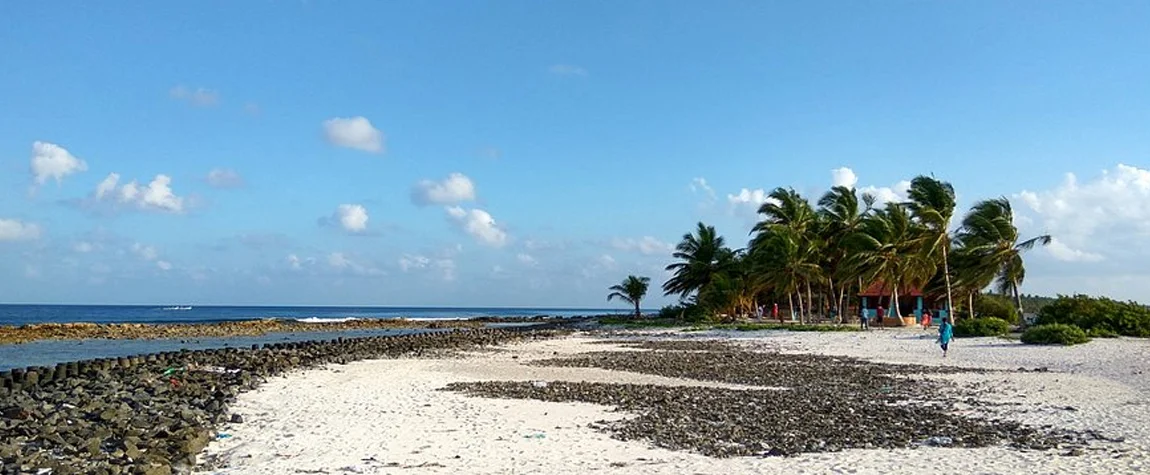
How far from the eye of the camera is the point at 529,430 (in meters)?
13.2

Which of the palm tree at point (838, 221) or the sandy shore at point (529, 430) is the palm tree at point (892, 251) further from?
the sandy shore at point (529, 430)

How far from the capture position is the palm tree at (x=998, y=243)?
3756 centimetres

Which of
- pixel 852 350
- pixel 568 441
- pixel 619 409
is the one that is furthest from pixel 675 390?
pixel 852 350

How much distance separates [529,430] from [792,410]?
193 inches

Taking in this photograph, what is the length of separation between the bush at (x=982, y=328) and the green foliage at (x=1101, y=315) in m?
2.70

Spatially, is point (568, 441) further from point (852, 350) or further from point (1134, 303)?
point (1134, 303)

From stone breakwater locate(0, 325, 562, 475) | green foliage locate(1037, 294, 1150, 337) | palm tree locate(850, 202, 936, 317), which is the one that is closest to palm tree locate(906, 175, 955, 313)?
palm tree locate(850, 202, 936, 317)

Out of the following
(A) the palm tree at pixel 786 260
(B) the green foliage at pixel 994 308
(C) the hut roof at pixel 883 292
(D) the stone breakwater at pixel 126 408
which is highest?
(A) the palm tree at pixel 786 260

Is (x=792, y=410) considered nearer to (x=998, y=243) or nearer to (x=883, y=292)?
(x=998, y=243)

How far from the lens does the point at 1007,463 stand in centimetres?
1034

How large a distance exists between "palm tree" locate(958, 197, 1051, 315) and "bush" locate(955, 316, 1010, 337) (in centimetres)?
365

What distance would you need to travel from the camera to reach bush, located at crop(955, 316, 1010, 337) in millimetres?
33625

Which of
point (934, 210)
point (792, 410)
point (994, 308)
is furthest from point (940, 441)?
point (994, 308)

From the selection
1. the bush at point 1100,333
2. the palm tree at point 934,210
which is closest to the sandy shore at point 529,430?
the bush at point 1100,333
